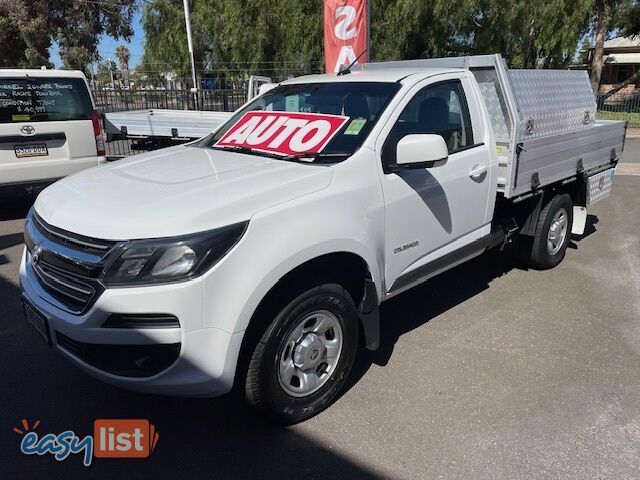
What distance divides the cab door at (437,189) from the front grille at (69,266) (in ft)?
5.42

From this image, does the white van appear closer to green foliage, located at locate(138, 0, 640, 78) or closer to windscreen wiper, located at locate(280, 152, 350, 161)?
windscreen wiper, located at locate(280, 152, 350, 161)

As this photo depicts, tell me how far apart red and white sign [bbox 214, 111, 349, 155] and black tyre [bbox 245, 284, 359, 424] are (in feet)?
3.10

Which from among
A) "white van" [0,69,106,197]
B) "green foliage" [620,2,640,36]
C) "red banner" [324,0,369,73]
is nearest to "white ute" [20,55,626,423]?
"white van" [0,69,106,197]

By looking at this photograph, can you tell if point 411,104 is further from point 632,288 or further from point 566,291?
point 632,288

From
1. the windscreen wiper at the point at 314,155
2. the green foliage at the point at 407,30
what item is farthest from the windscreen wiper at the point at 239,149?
the green foliage at the point at 407,30

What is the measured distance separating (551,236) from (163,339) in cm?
427

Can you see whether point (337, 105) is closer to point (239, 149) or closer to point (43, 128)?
point (239, 149)

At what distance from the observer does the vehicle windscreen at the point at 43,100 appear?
6.62 m

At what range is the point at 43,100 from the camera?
22.5 ft

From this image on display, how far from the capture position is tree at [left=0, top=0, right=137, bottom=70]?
30.6 m

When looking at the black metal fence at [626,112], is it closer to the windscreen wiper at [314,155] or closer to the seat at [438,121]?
the seat at [438,121]

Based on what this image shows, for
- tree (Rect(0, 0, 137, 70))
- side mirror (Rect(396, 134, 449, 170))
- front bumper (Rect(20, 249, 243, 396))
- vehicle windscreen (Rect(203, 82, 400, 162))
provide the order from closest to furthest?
front bumper (Rect(20, 249, 243, 396))
side mirror (Rect(396, 134, 449, 170))
vehicle windscreen (Rect(203, 82, 400, 162))
tree (Rect(0, 0, 137, 70))

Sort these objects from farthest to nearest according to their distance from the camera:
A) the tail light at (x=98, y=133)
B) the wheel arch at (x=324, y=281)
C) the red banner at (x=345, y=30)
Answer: the red banner at (x=345, y=30) → the tail light at (x=98, y=133) → the wheel arch at (x=324, y=281)

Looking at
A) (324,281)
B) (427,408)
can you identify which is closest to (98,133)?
(324,281)
